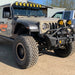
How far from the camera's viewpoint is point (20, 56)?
3502 millimetres

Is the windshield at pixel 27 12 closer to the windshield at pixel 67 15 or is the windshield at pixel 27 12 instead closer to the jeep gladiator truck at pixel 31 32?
the jeep gladiator truck at pixel 31 32

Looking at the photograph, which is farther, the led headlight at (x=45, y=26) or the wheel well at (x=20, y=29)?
the wheel well at (x=20, y=29)

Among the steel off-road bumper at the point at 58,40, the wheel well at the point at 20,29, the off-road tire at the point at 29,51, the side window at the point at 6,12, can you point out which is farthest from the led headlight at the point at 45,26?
the side window at the point at 6,12

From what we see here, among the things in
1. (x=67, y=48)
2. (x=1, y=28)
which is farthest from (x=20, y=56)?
(x=1, y=28)

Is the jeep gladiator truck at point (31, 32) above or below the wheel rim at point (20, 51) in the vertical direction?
above

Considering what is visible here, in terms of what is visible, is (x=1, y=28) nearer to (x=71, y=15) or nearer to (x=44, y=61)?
(x=44, y=61)

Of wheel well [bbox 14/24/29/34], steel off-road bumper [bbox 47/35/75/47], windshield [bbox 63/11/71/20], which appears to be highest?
windshield [bbox 63/11/71/20]

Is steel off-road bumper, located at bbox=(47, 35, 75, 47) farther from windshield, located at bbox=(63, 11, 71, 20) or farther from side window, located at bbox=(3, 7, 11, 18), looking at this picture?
windshield, located at bbox=(63, 11, 71, 20)

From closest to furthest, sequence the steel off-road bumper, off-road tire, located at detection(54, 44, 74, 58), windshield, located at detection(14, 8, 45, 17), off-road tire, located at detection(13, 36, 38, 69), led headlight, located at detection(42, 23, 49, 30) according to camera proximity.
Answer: off-road tire, located at detection(13, 36, 38, 69), the steel off-road bumper, led headlight, located at detection(42, 23, 49, 30), off-road tire, located at detection(54, 44, 74, 58), windshield, located at detection(14, 8, 45, 17)

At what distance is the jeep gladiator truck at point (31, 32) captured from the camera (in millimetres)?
3143

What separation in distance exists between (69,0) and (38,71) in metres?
27.2

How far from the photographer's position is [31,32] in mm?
3672

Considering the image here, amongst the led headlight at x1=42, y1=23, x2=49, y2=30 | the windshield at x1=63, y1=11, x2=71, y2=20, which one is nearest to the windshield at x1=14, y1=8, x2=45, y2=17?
the led headlight at x1=42, y1=23, x2=49, y2=30

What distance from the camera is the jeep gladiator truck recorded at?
314cm
